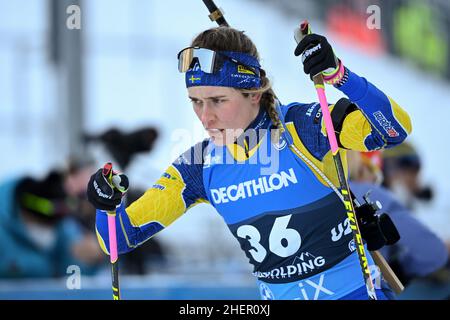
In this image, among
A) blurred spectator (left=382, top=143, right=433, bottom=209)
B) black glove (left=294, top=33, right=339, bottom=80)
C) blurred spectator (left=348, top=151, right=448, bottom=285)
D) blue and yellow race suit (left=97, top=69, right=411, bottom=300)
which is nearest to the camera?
black glove (left=294, top=33, right=339, bottom=80)

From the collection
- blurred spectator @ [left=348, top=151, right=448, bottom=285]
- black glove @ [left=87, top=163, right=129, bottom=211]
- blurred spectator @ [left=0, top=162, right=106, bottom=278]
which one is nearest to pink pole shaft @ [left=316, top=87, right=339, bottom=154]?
black glove @ [left=87, top=163, right=129, bottom=211]

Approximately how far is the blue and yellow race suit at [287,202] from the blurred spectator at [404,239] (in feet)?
3.36

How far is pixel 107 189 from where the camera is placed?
10.9ft

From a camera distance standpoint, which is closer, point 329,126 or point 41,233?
point 329,126

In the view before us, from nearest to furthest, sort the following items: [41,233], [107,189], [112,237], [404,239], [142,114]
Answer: [107,189] < [112,237] < [404,239] < [41,233] < [142,114]

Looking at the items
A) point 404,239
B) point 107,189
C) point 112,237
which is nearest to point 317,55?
point 107,189

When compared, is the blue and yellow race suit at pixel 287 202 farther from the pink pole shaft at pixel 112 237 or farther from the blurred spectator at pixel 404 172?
the blurred spectator at pixel 404 172

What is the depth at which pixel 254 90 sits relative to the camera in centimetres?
342

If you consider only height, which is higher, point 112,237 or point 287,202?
point 287,202

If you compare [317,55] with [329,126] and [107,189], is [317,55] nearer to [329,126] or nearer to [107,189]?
[329,126]

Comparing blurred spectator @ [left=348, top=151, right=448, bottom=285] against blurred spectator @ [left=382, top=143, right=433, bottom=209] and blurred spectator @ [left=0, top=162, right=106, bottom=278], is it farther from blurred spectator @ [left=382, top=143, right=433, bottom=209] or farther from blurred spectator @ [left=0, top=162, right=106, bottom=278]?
blurred spectator @ [left=0, top=162, right=106, bottom=278]

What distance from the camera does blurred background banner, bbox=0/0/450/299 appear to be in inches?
251

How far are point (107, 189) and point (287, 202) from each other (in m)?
0.63

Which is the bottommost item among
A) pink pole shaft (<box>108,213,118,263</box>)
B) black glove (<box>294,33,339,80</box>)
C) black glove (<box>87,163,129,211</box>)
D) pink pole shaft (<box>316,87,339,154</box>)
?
pink pole shaft (<box>108,213,118,263</box>)
